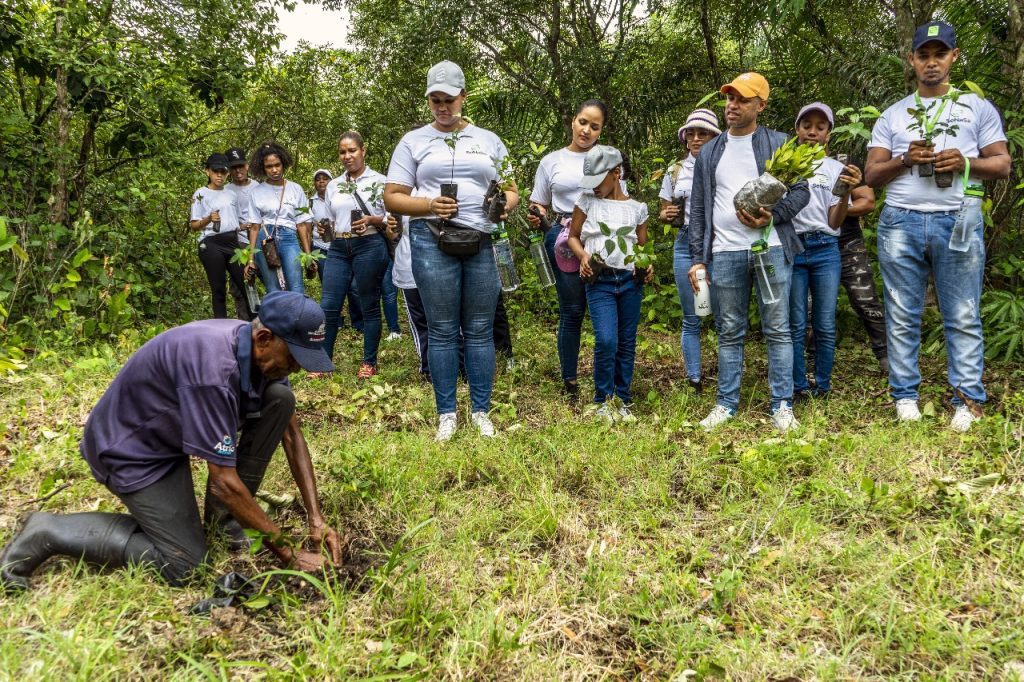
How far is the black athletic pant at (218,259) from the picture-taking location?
6.79m

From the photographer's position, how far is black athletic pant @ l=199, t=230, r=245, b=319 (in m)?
6.79

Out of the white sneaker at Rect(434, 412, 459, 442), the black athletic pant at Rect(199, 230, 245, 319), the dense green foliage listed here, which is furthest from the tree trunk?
the white sneaker at Rect(434, 412, 459, 442)

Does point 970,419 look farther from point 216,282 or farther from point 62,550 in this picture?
point 216,282

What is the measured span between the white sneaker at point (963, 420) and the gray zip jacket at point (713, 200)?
46.4 inches

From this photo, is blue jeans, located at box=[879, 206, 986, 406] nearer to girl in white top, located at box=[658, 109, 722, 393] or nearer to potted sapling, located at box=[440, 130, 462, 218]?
girl in white top, located at box=[658, 109, 722, 393]

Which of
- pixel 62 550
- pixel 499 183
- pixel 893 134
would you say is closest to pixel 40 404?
pixel 62 550

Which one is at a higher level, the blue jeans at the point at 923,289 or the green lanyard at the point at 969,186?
the green lanyard at the point at 969,186

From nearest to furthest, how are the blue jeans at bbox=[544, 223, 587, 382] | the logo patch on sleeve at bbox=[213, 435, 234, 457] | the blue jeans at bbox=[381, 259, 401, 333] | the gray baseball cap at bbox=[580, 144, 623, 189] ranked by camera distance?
the logo patch on sleeve at bbox=[213, 435, 234, 457] < the gray baseball cap at bbox=[580, 144, 623, 189] < the blue jeans at bbox=[544, 223, 587, 382] < the blue jeans at bbox=[381, 259, 401, 333]

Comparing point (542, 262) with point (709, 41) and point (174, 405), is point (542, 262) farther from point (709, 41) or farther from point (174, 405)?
point (709, 41)

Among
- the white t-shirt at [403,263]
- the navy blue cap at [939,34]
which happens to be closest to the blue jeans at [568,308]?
the white t-shirt at [403,263]

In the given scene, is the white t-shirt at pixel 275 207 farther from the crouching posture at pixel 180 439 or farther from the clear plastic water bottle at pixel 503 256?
the crouching posture at pixel 180 439

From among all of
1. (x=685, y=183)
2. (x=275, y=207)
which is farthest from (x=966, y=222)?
(x=275, y=207)

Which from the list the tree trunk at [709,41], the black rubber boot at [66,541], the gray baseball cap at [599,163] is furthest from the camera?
the tree trunk at [709,41]

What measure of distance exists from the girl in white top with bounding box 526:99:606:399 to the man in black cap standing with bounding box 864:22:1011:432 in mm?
1659
